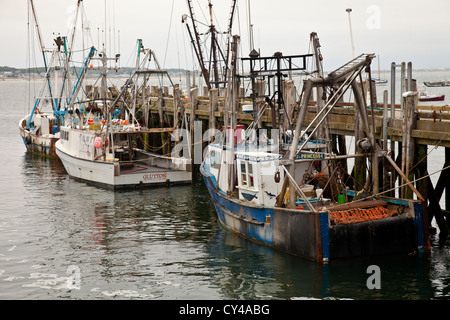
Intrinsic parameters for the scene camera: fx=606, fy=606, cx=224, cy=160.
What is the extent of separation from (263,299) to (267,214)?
3817 mm

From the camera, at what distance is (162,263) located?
18266mm

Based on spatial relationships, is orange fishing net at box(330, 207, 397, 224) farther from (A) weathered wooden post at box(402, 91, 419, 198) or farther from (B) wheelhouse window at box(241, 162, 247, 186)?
(B) wheelhouse window at box(241, 162, 247, 186)

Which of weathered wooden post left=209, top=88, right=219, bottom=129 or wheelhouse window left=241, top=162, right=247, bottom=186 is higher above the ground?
weathered wooden post left=209, top=88, right=219, bottom=129

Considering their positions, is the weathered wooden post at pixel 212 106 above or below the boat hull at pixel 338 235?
above

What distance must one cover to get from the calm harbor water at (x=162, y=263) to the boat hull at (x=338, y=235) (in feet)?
1.01

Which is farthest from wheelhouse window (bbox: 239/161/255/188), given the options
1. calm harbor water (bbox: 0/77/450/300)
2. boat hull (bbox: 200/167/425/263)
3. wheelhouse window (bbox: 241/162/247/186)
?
calm harbor water (bbox: 0/77/450/300)

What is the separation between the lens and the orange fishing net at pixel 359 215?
17250mm

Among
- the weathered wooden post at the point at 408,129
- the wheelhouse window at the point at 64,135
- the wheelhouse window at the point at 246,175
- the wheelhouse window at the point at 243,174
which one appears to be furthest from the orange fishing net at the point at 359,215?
the wheelhouse window at the point at 64,135

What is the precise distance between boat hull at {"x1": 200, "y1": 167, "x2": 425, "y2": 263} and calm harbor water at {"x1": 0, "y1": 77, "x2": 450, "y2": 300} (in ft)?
1.01

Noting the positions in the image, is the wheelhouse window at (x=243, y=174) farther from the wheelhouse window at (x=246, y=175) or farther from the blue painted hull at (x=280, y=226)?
the blue painted hull at (x=280, y=226)

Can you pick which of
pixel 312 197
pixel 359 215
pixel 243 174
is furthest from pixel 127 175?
pixel 359 215

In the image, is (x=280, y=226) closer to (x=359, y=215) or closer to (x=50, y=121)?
(x=359, y=215)

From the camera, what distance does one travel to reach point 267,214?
1867cm

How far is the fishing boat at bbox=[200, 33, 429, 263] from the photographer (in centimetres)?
1717
